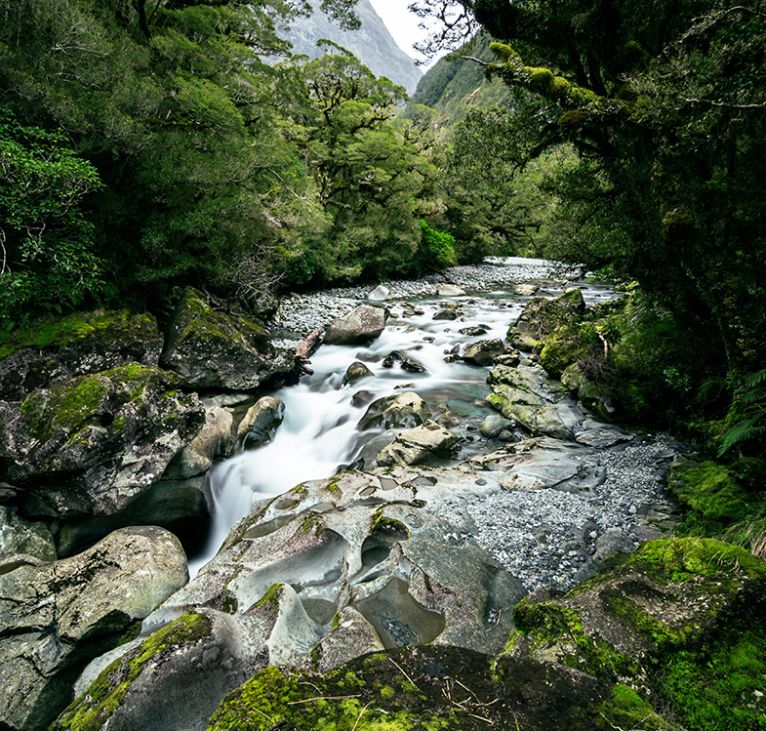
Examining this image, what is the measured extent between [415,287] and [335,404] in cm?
1800

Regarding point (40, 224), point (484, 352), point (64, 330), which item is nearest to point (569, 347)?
point (484, 352)

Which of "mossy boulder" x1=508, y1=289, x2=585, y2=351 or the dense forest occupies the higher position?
the dense forest

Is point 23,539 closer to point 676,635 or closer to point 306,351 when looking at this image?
point 676,635

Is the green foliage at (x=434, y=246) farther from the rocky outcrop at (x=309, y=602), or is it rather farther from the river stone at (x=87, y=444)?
the rocky outcrop at (x=309, y=602)

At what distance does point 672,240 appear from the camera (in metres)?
6.25

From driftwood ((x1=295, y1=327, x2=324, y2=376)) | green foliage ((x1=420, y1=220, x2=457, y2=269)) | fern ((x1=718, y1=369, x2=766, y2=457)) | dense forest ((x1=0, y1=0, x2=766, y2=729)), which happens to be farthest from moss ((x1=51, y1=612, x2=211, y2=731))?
green foliage ((x1=420, y1=220, x2=457, y2=269))

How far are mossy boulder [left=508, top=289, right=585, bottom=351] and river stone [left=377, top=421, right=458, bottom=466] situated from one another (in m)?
7.34

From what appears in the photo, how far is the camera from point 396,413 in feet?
32.4

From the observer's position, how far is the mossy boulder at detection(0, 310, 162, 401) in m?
7.41

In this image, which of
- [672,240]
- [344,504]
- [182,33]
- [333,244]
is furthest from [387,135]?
[344,504]

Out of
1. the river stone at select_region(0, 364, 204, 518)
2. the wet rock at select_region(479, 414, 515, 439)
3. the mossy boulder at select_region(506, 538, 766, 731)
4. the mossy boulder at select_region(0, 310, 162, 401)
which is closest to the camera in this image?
the mossy boulder at select_region(506, 538, 766, 731)

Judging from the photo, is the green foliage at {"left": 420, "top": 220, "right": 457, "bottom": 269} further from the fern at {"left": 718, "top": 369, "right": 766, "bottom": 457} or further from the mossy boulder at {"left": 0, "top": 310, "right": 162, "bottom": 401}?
the fern at {"left": 718, "top": 369, "right": 766, "bottom": 457}

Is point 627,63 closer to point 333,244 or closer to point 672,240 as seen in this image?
point 672,240

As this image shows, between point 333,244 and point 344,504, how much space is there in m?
20.2
